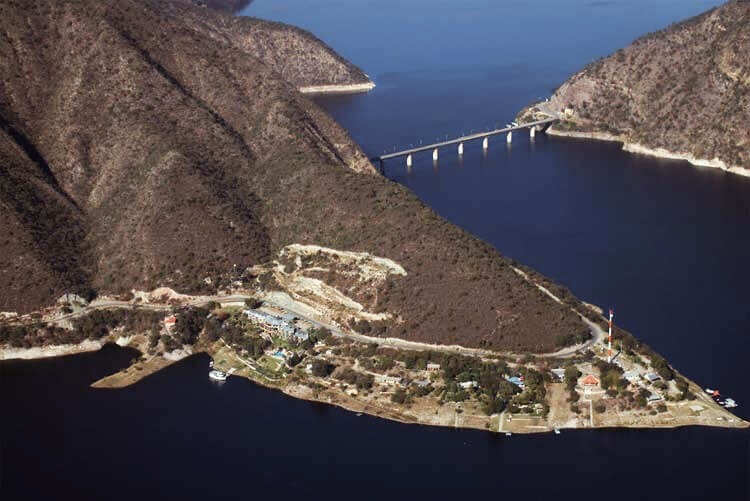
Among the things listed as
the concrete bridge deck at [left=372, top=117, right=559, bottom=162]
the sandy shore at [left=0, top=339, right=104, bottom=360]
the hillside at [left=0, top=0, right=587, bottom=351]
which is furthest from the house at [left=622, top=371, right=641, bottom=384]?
the concrete bridge deck at [left=372, top=117, right=559, bottom=162]

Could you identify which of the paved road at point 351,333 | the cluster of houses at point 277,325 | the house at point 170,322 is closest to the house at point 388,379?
the paved road at point 351,333

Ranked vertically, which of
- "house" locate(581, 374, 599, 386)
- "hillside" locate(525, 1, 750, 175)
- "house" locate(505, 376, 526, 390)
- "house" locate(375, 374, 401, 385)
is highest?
"hillside" locate(525, 1, 750, 175)

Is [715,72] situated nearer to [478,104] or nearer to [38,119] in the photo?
[478,104]

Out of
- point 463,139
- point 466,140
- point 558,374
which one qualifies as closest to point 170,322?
point 558,374

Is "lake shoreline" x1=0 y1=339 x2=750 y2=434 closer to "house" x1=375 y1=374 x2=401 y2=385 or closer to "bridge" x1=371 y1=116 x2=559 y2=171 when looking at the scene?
"house" x1=375 y1=374 x2=401 y2=385

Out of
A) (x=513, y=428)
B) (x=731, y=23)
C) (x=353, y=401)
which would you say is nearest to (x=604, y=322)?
(x=513, y=428)
